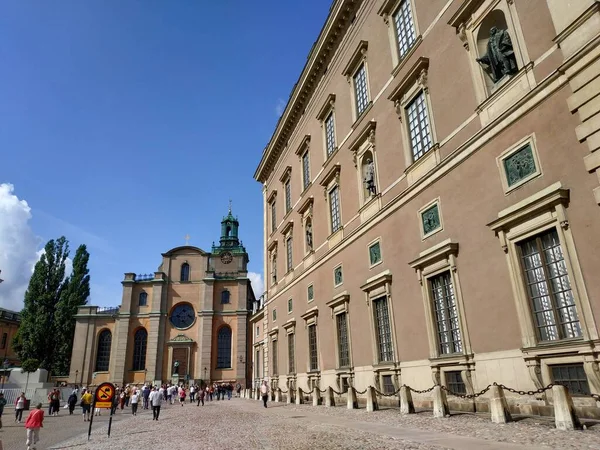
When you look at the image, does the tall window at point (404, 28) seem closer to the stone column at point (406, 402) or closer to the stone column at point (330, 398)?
the stone column at point (406, 402)

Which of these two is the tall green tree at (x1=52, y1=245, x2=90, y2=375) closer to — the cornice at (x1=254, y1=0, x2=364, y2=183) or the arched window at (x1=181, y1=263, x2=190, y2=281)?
the arched window at (x1=181, y1=263, x2=190, y2=281)

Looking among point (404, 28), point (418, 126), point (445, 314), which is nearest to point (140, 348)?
point (445, 314)

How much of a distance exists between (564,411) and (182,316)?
168 ft

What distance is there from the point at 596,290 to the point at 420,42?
1037 centimetres

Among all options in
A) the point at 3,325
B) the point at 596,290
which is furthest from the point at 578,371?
the point at 3,325

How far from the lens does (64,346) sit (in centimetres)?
5119

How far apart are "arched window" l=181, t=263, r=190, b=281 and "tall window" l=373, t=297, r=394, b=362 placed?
4274 centimetres

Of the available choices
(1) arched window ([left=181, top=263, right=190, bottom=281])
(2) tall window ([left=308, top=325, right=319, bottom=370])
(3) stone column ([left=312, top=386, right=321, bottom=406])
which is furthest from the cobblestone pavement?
(1) arched window ([left=181, top=263, right=190, bottom=281])

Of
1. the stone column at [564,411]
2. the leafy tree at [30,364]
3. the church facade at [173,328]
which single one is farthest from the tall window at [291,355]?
the leafy tree at [30,364]

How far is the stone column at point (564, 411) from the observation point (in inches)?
307

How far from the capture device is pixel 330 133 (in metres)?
23.7

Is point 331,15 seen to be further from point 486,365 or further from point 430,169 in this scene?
point 486,365

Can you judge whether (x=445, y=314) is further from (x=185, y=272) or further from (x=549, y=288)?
(x=185, y=272)

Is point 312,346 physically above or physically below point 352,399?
above
